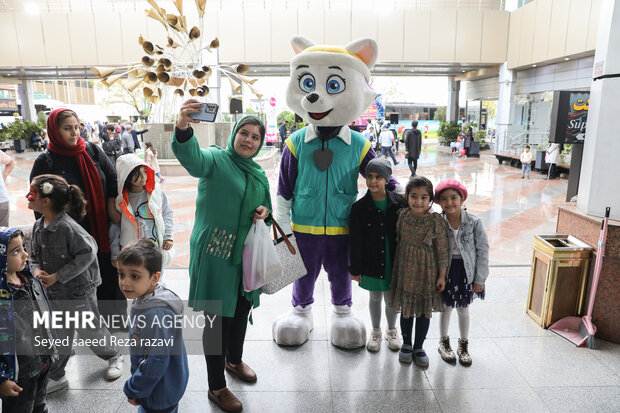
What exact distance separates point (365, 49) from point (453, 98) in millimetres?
26421

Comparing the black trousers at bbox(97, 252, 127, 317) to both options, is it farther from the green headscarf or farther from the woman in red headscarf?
the green headscarf

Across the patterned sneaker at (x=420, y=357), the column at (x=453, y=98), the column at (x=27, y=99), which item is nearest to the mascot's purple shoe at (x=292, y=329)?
the patterned sneaker at (x=420, y=357)

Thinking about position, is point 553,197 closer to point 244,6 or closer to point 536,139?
point 536,139

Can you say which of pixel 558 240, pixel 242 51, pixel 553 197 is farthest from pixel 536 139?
pixel 558 240

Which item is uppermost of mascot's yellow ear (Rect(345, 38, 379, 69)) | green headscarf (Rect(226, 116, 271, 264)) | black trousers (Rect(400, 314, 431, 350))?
mascot's yellow ear (Rect(345, 38, 379, 69))

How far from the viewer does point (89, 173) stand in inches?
122

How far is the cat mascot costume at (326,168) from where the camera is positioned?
3145 millimetres

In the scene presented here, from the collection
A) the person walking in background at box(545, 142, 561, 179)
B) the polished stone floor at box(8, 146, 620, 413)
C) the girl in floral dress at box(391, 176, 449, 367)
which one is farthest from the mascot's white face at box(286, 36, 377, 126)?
the person walking in background at box(545, 142, 561, 179)

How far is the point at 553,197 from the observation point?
9.91 meters

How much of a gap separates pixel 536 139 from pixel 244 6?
14741 mm

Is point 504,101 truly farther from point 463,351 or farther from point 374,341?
point 374,341

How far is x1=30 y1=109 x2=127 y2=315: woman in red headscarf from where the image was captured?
293cm

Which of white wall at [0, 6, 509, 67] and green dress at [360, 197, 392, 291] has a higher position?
white wall at [0, 6, 509, 67]

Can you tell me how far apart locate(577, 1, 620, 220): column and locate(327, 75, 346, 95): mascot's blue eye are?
2091mm
